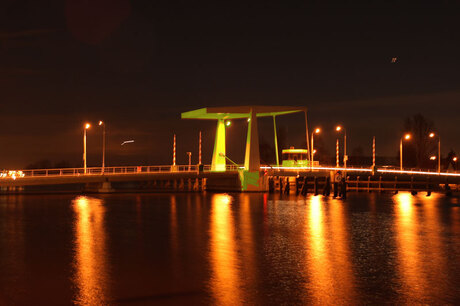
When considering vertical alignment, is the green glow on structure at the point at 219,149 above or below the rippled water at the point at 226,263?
above

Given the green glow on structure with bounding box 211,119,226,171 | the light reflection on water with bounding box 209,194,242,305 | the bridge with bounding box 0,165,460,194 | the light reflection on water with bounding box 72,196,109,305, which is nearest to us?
the light reflection on water with bounding box 72,196,109,305

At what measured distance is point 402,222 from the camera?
71.6 feet

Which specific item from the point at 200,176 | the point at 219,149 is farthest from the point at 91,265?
the point at 219,149

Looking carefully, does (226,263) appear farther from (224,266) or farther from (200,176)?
(200,176)

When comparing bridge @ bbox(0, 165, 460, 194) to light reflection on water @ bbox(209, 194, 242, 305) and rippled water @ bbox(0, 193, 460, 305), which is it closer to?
rippled water @ bbox(0, 193, 460, 305)

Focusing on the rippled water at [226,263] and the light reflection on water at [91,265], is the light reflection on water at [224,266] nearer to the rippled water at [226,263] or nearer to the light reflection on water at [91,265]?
the rippled water at [226,263]

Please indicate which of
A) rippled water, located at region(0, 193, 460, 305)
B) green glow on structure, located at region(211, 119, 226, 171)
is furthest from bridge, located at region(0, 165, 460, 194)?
rippled water, located at region(0, 193, 460, 305)

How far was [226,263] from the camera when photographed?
37.9 feet

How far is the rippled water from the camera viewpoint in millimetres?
Result: 8659

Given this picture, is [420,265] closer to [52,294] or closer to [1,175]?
[52,294]

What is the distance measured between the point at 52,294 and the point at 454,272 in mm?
8189

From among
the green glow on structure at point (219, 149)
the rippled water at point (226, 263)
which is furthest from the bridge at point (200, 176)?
the rippled water at point (226, 263)

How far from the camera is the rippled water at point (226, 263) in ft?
28.4

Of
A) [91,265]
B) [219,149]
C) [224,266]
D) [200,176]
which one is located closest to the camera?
[91,265]
